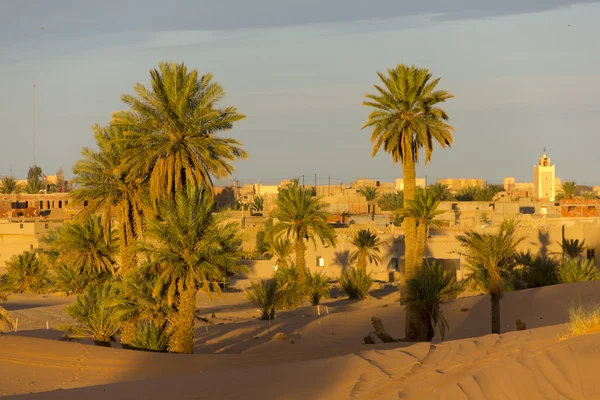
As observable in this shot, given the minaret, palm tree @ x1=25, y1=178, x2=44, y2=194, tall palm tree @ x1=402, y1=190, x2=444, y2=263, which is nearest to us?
tall palm tree @ x1=402, y1=190, x2=444, y2=263

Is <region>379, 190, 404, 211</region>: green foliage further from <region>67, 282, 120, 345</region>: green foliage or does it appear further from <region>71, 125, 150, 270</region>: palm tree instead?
<region>67, 282, 120, 345</region>: green foliage

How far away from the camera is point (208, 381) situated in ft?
45.1

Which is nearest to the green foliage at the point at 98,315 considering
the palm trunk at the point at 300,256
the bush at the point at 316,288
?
the bush at the point at 316,288

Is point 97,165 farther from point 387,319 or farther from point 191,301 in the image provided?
point 387,319

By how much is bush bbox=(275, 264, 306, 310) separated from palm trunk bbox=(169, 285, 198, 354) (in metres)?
13.9

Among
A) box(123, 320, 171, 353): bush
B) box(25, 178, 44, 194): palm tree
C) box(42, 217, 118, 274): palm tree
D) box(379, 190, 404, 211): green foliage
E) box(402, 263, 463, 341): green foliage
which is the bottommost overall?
box(123, 320, 171, 353): bush

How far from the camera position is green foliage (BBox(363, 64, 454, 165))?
99.2 feet

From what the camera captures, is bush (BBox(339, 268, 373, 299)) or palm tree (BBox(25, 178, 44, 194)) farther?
palm tree (BBox(25, 178, 44, 194))

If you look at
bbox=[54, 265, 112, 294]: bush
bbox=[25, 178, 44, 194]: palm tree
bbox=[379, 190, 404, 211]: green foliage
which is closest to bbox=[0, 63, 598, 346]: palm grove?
bbox=[54, 265, 112, 294]: bush

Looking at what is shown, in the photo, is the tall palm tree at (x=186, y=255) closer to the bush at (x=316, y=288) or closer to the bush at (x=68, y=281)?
the bush at (x=316, y=288)

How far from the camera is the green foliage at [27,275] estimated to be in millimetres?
47719

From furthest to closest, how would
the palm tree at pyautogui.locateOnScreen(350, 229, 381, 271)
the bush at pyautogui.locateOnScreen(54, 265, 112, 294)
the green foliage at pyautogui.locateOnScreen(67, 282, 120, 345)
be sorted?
1. the palm tree at pyautogui.locateOnScreen(350, 229, 381, 271)
2. the bush at pyautogui.locateOnScreen(54, 265, 112, 294)
3. the green foliage at pyautogui.locateOnScreen(67, 282, 120, 345)

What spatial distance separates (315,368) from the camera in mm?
14016

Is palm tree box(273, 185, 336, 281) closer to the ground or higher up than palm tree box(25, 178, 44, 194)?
closer to the ground
